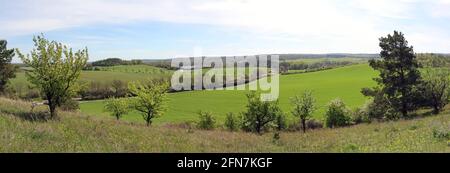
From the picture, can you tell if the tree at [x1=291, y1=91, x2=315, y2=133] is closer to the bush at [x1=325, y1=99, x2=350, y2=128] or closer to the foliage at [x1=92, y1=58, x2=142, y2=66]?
the bush at [x1=325, y1=99, x2=350, y2=128]

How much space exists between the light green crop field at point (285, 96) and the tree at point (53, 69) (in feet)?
191

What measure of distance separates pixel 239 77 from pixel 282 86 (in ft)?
69.2

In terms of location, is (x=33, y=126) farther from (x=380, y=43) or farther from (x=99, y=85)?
(x=99, y=85)

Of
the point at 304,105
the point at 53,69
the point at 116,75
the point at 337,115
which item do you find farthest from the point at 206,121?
the point at 116,75

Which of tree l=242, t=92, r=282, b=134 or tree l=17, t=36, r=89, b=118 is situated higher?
tree l=17, t=36, r=89, b=118

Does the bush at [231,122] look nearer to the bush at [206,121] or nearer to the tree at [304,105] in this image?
the bush at [206,121]

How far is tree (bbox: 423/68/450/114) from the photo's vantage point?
59.2 meters

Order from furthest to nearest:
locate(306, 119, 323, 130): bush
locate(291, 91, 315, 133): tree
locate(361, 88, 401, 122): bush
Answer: locate(306, 119, 323, 130): bush
locate(291, 91, 315, 133): tree
locate(361, 88, 401, 122): bush

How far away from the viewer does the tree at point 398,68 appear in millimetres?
50812

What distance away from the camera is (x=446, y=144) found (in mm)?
16281

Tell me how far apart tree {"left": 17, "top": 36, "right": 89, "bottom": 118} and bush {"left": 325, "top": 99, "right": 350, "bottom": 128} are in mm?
A: 54713

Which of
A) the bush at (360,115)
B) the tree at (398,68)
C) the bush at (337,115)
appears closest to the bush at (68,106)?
the tree at (398,68)

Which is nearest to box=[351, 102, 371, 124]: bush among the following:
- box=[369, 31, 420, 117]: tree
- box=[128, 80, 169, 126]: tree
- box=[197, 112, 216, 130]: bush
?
box=[369, 31, 420, 117]: tree
